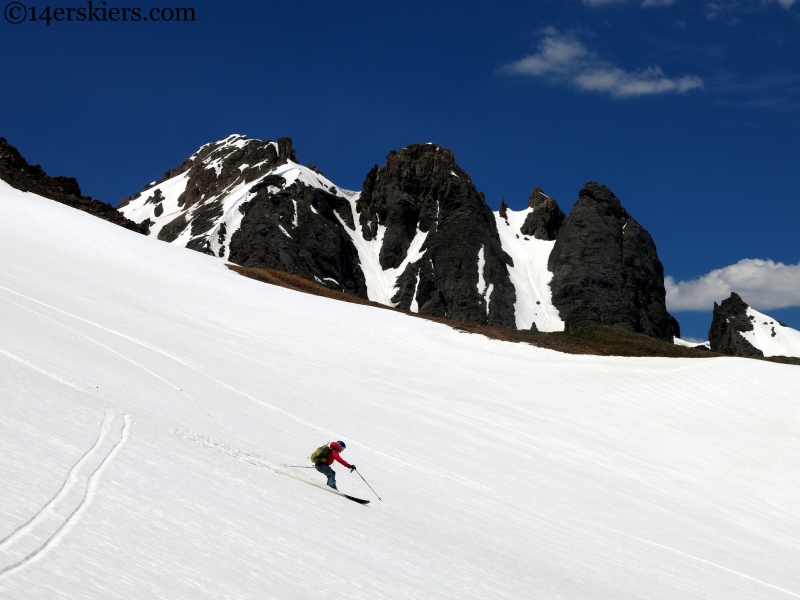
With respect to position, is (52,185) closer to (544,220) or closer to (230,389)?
(230,389)

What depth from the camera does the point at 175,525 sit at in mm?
7059

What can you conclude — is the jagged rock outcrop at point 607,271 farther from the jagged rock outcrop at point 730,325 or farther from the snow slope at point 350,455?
the snow slope at point 350,455

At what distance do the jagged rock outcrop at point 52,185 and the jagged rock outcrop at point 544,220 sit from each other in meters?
104

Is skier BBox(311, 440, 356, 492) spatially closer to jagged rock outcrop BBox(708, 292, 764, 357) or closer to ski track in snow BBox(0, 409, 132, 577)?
ski track in snow BBox(0, 409, 132, 577)

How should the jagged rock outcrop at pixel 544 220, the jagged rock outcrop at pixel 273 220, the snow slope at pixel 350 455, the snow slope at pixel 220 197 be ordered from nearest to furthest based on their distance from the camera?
the snow slope at pixel 350 455, the jagged rock outcrop at pixel 273 220, the snow slope at pixel 220 197, the jagged rock outcrop at pixel 544 220

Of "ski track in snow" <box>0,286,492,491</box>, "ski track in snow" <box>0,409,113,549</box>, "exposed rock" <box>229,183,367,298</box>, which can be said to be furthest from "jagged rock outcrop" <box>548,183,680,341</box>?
"ski track in snow" <box>0,409,113,549</box>

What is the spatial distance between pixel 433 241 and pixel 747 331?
59.6 m

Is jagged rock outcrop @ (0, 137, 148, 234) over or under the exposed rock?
under

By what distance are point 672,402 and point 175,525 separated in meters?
24.8

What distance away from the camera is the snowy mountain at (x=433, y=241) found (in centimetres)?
12850

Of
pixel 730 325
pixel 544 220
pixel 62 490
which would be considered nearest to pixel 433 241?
pixel 544 220

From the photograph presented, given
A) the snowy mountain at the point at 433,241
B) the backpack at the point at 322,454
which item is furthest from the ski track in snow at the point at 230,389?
the snowy mountain at the point at 433,241

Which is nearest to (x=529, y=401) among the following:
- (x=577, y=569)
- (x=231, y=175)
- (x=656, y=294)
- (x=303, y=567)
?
(x=577, y=569)

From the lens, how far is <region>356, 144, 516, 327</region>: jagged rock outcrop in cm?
13000
